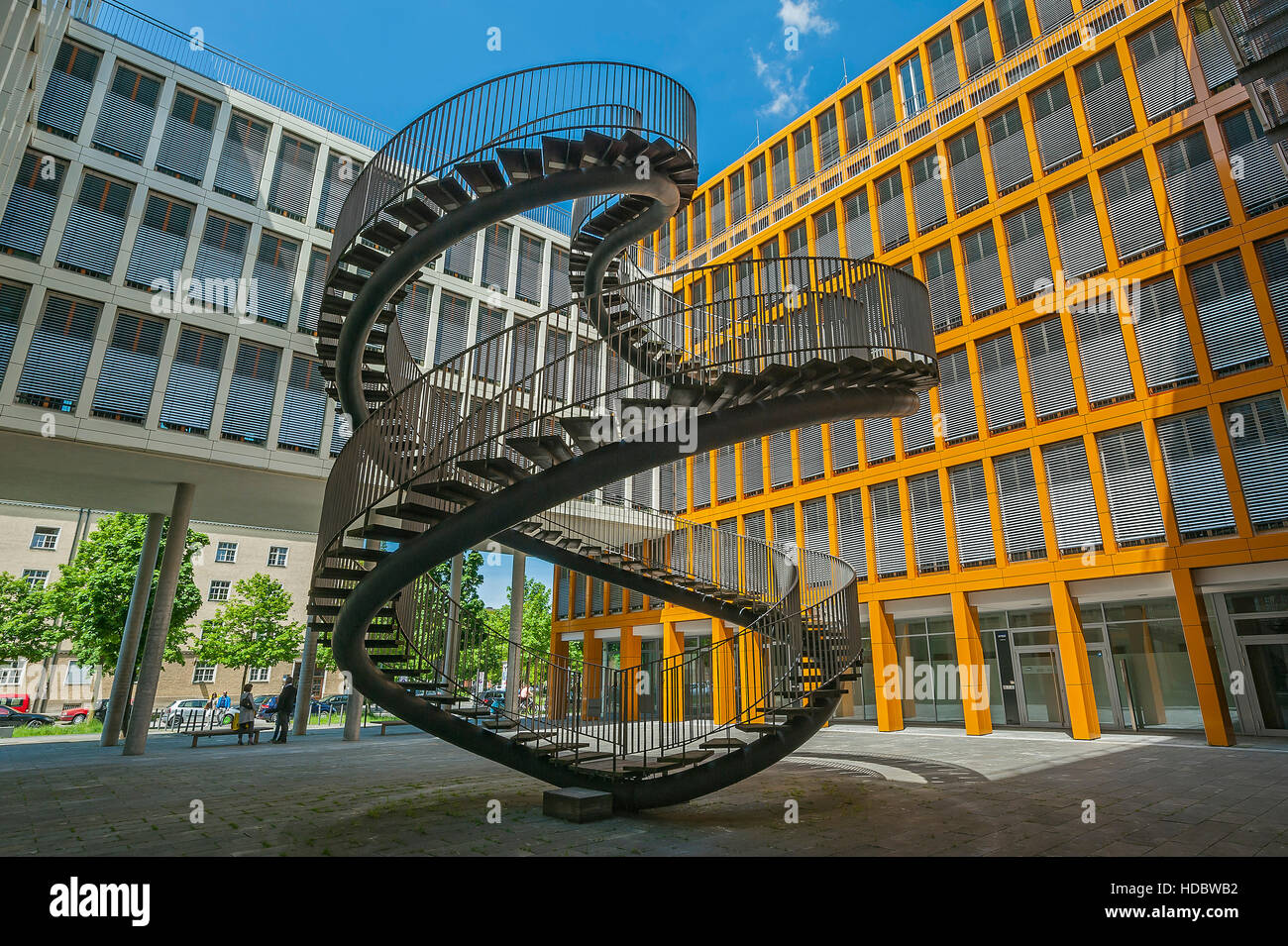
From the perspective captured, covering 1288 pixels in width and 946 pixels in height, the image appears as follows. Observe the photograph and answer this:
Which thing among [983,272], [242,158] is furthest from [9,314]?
[983,272]

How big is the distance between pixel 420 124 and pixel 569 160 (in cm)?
272

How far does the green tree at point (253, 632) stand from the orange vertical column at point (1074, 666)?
35371 mm

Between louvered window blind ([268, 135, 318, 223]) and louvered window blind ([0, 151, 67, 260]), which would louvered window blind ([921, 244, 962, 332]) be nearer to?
louvered window blind ([268, 135, 318, 223])

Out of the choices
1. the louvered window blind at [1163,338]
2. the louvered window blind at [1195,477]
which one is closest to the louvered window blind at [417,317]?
the louvered window blind at [1163,338]

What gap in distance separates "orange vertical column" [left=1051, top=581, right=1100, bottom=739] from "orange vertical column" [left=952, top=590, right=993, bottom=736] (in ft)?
6.45

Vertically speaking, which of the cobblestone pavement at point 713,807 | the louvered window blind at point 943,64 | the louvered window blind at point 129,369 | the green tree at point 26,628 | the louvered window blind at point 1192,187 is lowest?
the cobblestone pavement at point 713,807

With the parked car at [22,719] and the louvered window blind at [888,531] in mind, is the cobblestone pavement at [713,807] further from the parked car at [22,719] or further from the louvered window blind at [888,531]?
the parked car at [22,719]

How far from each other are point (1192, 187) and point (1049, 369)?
5062 mm

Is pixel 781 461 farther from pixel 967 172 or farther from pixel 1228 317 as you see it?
pixel 1228 317

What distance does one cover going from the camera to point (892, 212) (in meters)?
22.5

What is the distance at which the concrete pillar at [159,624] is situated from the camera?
1529 cm

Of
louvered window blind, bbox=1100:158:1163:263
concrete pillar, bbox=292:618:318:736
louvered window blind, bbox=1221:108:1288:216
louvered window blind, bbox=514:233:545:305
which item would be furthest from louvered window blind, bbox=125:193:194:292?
louvered window blind, bbox=1221:108:1288:216

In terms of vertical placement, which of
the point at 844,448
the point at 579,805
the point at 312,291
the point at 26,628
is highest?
the point at 312,291

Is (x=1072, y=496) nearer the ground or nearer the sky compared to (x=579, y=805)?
nearer the sky
